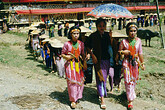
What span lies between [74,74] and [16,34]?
16215 mm

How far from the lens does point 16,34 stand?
18938mm

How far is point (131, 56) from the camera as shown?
4.33 m

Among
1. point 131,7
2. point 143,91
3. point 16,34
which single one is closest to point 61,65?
point 143,91

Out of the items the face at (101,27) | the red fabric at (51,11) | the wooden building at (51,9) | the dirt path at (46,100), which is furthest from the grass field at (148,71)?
the red fabric at (51,11)

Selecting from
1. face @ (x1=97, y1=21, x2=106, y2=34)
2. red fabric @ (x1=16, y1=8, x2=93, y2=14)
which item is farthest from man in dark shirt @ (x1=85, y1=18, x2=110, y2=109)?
red fabric @ (x1=16, y1=8, x2=93, y2=14)

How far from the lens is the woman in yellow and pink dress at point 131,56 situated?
431cm

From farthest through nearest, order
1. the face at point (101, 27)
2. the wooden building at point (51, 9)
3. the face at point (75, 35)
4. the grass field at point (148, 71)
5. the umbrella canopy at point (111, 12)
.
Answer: the wooden building at point (51, 9) < the grass field at point (148, 71) < the umbrella canopy at point (111, 12) < the face at point (101, 27) < the face at point (75, 35)

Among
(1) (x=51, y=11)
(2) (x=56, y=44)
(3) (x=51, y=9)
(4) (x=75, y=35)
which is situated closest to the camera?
(4) (x=75, y=35)

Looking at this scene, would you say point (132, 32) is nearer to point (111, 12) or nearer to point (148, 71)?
point (111, 12)

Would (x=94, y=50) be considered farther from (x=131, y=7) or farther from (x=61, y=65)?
(x=131, y=7)

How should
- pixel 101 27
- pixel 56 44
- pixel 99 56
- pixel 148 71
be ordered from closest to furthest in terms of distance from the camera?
1. pixel 101 27
2. pixel 99 56
3. pixel 56 44
4. pixel 148 71

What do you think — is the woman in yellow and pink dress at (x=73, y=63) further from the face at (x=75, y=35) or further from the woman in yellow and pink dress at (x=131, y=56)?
the woman in yellow and pink dress at (x=131, y=56)

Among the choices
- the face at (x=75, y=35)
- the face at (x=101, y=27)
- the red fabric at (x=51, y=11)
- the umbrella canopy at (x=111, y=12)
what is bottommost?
the face at (x=75, y=35)

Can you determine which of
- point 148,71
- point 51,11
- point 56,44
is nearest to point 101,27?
point 56,44
